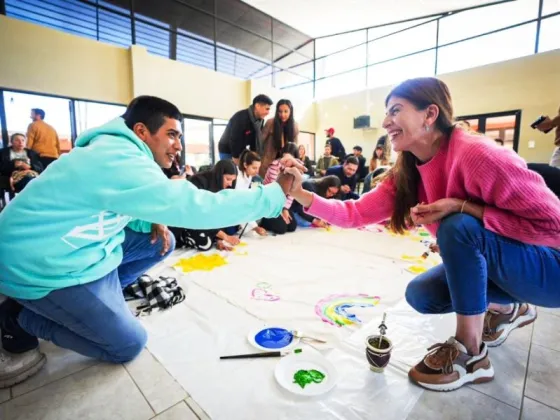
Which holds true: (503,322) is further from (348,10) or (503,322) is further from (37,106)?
(348,10)

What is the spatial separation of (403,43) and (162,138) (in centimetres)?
858

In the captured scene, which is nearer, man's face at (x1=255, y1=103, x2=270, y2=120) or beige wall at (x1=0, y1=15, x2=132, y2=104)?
man's face at (x1=255, y1=103, x2=270, y2=120)

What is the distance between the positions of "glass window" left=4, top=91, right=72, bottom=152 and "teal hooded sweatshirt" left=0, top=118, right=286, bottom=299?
5117 mm

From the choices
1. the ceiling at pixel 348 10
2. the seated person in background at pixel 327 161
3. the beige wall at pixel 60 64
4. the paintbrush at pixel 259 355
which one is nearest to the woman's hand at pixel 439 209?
the paintbrush at pixel 259 355

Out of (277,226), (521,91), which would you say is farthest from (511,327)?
(521,91)

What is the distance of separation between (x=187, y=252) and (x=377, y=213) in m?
1.64

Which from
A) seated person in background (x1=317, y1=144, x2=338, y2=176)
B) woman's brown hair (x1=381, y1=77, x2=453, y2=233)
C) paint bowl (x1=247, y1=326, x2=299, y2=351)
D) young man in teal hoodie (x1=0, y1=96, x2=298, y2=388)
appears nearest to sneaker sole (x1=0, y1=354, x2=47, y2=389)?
young man in teal hoodie (x1=0, y1=96, x2=298, y2=388)

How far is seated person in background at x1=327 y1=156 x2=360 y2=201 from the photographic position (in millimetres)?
Result: 4098

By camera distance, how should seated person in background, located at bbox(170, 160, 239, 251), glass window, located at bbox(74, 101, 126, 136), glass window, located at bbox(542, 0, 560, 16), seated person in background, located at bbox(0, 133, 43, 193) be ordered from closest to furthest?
seated person in background, located at bbox(170, 160, 239, 251), seated person in background, located at bbox(0, 133, 43, 193), glass window, located at bbox(74, 101, 126, 136), glass window, located at bbox(542, 0, 560, 16)

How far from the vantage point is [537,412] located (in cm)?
83

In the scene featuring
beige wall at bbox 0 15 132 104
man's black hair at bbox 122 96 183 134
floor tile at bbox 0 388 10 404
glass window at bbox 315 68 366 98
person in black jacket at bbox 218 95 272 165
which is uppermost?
glass window at bbox 315 68 366 98

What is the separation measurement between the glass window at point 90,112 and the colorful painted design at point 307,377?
5634 millimetres

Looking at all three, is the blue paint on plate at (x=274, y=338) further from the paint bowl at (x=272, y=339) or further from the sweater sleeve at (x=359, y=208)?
the sweater sleeve at (x=359, y=208)

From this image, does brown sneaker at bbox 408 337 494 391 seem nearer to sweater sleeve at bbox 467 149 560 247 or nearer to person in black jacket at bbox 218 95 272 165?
sweater sleeve at bbox 467 149 560 247
